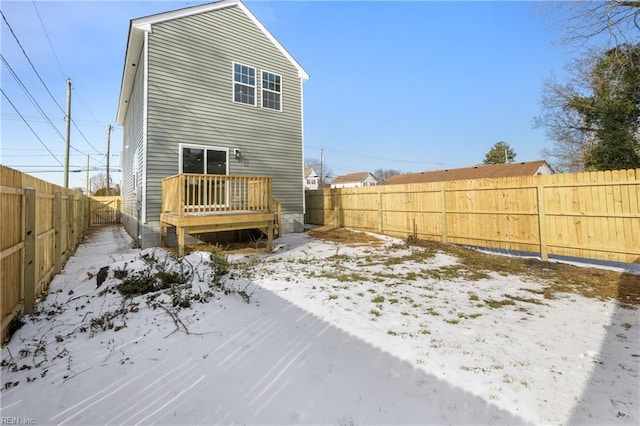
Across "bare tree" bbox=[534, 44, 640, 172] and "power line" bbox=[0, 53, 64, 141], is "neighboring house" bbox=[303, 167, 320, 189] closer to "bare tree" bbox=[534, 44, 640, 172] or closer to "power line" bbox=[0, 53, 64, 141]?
"power line" bbox=[0, 53, 64, 141]

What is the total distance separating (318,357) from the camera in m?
2.67

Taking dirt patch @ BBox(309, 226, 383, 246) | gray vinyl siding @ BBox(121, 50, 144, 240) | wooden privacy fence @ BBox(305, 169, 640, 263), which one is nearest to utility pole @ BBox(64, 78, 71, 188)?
gray vinyl siding @ BBox(121, 50, 144, 240)

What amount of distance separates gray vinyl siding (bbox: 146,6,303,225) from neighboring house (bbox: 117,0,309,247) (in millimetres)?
29

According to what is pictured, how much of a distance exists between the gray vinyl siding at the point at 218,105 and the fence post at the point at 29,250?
15.3 feet

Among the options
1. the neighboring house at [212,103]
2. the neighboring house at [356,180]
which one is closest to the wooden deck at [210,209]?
the neighboring house at [212,103]

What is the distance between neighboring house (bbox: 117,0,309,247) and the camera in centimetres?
829

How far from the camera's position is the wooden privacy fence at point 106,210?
20.2 metres

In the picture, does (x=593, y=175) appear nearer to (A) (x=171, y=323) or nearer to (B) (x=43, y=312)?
(A) (x=171, y=323)

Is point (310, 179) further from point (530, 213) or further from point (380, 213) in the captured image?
point (530, 213)

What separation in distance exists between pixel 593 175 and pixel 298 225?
29.5ft

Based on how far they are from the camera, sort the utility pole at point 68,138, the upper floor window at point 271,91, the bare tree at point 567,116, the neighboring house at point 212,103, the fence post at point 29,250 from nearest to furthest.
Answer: the fence post at point 29,250 → the neighboring house at point 212,103 → the upper floor window at point 271,91 → the utility pole at point 68,138 → the bare tree at point 567,116

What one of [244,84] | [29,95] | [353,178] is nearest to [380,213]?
[244,84]

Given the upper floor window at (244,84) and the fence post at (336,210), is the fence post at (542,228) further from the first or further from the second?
the upper floor window at (244,84)

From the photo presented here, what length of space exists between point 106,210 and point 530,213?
80.8 feet
